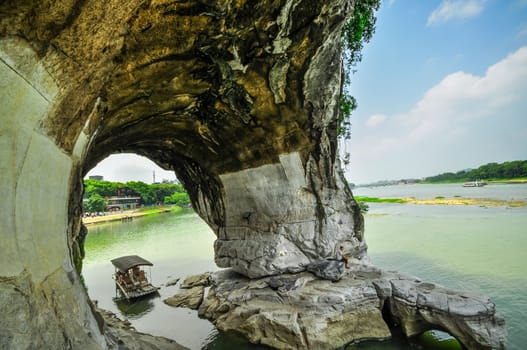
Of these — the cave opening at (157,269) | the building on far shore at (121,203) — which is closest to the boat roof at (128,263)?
the cave opening at (157,269)

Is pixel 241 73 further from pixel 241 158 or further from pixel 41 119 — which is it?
pixel 41 119

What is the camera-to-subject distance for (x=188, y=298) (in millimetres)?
10406

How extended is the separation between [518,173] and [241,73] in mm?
72500

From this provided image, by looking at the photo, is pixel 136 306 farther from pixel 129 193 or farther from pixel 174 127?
pixel 129 193

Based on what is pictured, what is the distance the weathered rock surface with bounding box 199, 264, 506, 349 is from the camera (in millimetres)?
5992

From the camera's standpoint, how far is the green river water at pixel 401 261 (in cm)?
797

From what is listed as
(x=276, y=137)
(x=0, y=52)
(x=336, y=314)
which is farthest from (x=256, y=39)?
(x=336, y=314)

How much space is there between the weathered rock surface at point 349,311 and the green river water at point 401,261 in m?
0.48

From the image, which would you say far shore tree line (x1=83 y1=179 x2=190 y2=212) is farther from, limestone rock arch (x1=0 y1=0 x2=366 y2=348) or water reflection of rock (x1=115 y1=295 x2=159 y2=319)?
limestone rock arch (x1=0 y1=0 x2=366 y2=348)

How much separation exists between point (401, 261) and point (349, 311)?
774cm

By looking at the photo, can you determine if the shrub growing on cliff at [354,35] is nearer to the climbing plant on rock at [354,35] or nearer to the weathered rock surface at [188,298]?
the climbing plant on rock at [354,35]

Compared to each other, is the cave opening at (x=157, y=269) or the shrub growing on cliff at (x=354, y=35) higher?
the shrub growing on cliff at (x=354, y=35)

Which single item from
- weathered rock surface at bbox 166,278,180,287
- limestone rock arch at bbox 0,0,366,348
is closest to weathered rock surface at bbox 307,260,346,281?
limestone rock arch at bbox 0,0,366,348

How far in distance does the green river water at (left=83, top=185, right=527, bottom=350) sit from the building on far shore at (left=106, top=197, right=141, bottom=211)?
22.7 m
